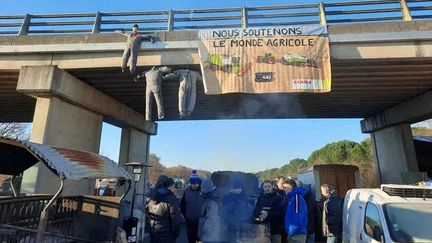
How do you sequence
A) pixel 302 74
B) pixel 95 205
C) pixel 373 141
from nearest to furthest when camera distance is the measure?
pixel 95 205, pixel 302 74, pixel 373 141

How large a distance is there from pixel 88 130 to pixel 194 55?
18.4 ft

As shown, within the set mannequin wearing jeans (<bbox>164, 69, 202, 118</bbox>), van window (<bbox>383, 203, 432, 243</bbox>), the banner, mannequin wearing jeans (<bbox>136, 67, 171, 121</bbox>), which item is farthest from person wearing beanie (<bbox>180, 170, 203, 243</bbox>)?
the banner

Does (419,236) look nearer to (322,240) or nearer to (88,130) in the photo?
(322,240)

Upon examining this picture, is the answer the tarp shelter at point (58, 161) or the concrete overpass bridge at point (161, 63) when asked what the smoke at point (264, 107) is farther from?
the tarp shelter at point (58, 161)

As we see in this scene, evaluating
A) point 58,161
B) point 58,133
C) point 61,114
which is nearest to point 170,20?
point 61,114

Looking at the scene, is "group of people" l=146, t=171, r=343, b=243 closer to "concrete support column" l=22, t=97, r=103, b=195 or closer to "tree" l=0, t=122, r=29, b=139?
"concrete support column" l=22, t=97, r=103, b=195

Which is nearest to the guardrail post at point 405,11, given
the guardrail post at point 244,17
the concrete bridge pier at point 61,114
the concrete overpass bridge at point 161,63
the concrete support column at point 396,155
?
the concrete overpass bridge at point 161,63

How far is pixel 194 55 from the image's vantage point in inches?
408

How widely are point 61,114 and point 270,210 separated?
839cm

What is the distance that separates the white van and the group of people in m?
0.87

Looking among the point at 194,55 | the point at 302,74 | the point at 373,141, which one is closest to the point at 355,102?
the point at 373,141

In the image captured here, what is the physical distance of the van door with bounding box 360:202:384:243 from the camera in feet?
14.9

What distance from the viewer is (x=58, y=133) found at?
1083 centimetres

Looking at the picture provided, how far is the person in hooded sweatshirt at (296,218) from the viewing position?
18.8 feet
